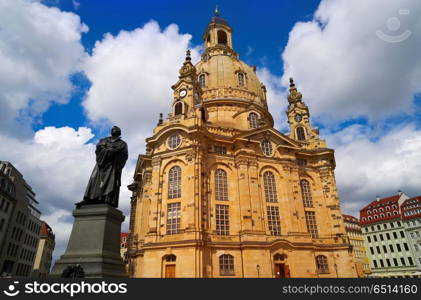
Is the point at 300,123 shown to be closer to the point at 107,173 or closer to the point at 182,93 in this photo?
the point at 182,93

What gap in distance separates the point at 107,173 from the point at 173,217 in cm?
2109

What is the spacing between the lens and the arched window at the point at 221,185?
3322 centimetres

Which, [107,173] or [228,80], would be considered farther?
[228,80]

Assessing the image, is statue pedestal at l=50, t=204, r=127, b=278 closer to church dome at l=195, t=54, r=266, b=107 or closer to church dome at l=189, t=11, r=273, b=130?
church dome at l=189, t=11, r=273, b=130

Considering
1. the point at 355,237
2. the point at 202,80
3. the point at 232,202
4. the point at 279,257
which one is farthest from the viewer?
the point at 355,237

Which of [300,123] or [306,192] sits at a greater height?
[300,123]

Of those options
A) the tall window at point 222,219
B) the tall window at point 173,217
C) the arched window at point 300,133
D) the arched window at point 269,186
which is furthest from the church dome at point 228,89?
the tall window at point 173,217

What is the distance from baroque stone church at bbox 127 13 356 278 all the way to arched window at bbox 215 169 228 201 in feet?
0.41

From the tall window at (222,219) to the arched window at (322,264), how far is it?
12.4m

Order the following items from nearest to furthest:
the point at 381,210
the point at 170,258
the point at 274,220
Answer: the point at 170,258 → the point at 274,220 → the point at 381,210

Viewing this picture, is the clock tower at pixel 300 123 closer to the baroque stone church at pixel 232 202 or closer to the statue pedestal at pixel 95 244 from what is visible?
the baroque stone church at pixel 232 202

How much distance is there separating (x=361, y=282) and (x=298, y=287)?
269 centimetres

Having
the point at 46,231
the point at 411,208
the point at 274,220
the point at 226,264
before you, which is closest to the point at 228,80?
the point at 274,220

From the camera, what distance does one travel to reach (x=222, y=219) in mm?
31875
